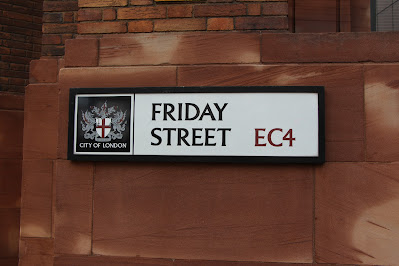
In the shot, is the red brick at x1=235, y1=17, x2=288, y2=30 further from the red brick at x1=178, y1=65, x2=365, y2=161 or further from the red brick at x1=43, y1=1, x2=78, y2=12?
the red brick at x1=43, y1=1, x2=78, y2=12

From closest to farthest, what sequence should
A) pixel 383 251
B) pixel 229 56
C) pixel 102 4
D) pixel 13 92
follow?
pixel 383 251
pixel 229 56
pixel 102 4
pixel 13 92

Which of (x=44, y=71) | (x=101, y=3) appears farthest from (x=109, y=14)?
(x=44, y=71)

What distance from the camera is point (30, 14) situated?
524 centimetres

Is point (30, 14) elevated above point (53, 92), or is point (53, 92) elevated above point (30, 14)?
point (30, 14)

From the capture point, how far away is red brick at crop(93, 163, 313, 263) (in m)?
3.04

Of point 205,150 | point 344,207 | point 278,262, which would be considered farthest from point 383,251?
point 205,150

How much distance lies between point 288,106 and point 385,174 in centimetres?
88

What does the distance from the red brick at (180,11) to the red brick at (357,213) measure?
5.44 feet

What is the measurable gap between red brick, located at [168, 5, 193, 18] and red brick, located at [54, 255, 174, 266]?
2.00 m

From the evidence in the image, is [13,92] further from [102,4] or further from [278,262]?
[278,262]

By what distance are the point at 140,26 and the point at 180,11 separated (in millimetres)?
364

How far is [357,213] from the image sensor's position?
2990 mm

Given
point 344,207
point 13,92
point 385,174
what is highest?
point 13,92

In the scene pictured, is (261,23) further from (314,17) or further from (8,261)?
(8,261)
